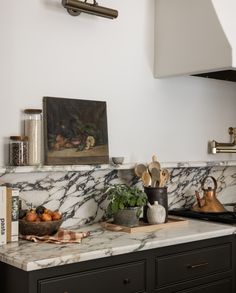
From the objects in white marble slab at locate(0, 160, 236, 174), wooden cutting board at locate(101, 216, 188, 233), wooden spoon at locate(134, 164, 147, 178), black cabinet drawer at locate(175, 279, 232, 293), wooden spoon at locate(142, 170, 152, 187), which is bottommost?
black cabinet drawer at locate(175, 279, 232, 293)

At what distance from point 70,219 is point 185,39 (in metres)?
1.22

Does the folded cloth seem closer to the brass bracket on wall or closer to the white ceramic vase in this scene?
the white ceramic vase

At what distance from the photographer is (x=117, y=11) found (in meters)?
2.73

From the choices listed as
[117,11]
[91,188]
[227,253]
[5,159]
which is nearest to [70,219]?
[91,188]

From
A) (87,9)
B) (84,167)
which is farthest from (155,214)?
(87,9)

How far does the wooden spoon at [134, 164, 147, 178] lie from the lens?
2.85 meters

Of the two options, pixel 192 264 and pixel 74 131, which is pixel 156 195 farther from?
pixel 74 131

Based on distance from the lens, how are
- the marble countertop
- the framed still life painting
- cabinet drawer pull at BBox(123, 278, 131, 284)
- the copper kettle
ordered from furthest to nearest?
the copper kettle → the framed still life painting → cabinet drawer pull at BBox(123, 278, 131, 284) → the marble countertop

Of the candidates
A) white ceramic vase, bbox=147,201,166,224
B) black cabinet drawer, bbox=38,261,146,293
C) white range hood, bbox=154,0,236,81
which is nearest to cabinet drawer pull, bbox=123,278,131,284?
black cabinet drawer, bbox=38,261,146,293

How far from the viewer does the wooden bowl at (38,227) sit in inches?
89.0

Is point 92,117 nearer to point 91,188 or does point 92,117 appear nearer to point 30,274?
point 91,188

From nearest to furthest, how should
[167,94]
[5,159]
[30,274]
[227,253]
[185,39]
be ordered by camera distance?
[30,274]
[5,159]
[227,253]
[185,39]
[167,94]

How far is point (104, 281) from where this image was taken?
83.1 inches

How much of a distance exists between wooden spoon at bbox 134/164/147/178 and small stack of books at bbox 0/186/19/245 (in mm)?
831
